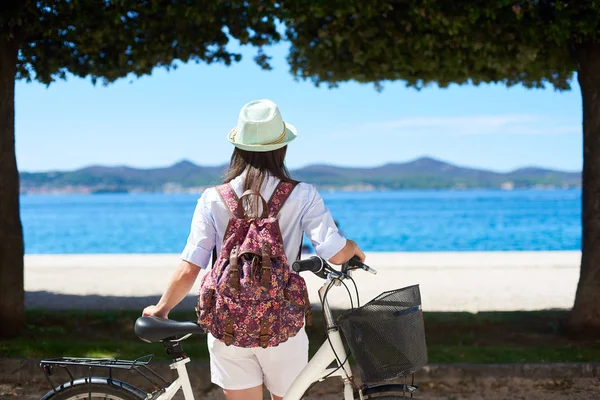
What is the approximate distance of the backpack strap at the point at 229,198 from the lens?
3.14 meters

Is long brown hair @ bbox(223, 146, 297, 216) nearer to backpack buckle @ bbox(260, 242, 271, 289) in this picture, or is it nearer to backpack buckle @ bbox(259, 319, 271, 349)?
backpack buckle @ bbox(260, 242, 271, 289)

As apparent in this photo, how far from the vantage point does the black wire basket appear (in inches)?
115

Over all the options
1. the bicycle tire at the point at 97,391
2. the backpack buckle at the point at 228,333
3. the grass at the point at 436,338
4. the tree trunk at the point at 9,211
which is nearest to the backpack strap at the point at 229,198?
the backpack buckle at the point at 228,333

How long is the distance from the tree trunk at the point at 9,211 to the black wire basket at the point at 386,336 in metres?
6.20

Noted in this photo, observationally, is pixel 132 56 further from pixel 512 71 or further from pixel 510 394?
pixel 510 394

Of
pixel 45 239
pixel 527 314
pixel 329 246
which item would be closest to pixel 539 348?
pixel 527 314

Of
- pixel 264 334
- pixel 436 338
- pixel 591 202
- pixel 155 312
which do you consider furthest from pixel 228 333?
pixel 591 202

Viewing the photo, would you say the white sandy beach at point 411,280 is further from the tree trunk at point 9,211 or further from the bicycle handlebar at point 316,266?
the bicycle handlebar at point 316,266

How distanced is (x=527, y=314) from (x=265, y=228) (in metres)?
7.13

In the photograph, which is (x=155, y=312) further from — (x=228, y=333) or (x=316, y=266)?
(x=316, y=266)

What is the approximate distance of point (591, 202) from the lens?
829 centimetres

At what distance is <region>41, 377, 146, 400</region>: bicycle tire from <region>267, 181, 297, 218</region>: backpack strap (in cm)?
98

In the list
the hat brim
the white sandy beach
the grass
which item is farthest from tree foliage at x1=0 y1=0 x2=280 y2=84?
the hat brim

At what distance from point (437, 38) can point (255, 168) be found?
590 cm
